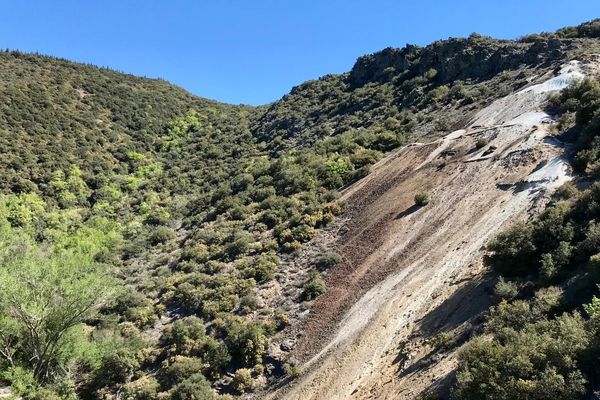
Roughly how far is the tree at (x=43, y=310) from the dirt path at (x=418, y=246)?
360 inches

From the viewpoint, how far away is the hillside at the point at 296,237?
55.1 ft

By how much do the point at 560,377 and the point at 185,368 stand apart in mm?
13371

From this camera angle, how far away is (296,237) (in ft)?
82.4

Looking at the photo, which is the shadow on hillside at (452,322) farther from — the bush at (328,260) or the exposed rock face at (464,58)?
the exposed rock face at (464,58)

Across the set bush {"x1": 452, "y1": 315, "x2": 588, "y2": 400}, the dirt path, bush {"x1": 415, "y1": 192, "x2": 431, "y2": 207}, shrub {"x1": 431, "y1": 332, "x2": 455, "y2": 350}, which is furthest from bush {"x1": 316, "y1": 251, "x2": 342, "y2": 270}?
bush {"x1": 452, "y1": 315, "x2": 588, "y2": 400}

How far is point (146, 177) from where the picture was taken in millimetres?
47406

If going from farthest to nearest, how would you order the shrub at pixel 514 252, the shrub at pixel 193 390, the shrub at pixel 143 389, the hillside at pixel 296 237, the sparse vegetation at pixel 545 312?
the shrub at pixel 143 389 → the hillside at pixel 296 237 → the shrub at pixel 193 390 → the shrub at pixel 514 252 → the sparse vegetation at pixel 545 312

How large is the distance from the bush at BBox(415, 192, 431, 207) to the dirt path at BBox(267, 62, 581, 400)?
1.14ft

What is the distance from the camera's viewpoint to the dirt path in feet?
48.8

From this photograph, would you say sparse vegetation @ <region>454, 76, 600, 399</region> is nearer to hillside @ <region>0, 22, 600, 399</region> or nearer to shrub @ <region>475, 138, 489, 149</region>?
hillside @ <region>0, 22, 600, 399</region>

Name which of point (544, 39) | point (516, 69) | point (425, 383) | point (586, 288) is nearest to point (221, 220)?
point (425, 383)

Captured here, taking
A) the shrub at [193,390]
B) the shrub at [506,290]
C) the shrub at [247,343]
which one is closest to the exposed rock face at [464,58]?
the shrub at [506,290]

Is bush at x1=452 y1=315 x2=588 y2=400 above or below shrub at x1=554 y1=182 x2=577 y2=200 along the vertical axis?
below

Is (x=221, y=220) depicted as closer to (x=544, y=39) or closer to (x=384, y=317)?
(x=384, y=317)
